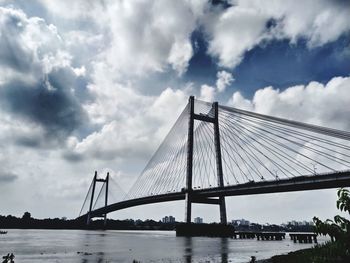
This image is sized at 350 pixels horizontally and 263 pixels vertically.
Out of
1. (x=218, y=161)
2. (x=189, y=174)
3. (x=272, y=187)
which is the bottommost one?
(x=272, y=187)

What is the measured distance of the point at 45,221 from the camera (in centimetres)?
16875

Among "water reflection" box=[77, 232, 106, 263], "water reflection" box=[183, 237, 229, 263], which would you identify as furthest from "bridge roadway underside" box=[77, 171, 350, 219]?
"water reflection" box=[77, 232, 106, 263]

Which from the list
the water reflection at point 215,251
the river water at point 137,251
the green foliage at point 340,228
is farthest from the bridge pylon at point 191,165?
the green foliage at point 340,228

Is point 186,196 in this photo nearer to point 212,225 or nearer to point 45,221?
point 212,225

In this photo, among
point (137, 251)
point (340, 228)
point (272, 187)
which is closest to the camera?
point (340, 228)

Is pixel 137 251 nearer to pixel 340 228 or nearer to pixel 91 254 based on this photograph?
pixel 91 254

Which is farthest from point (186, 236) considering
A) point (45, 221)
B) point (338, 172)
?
point (45, 221)

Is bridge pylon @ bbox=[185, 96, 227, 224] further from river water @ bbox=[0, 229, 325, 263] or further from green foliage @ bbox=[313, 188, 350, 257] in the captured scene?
green foliage @ bbox=[313, 188, 350, 257]

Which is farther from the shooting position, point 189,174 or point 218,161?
point 189,174

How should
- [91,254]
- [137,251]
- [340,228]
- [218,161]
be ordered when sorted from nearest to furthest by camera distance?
[340,228] → [91,254] → [137,251] → [218,161]

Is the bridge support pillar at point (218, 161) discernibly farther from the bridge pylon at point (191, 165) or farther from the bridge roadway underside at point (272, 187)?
the bridge roadway underside at point (272, 187)

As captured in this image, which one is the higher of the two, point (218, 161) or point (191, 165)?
point (218, 161)

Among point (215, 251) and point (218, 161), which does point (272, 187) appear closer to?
point (218, 161)

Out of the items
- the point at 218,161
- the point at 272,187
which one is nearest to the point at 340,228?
the point at 272,187
